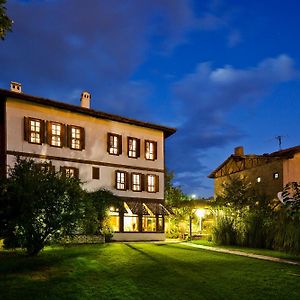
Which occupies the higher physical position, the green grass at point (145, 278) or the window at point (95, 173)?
the window at point (95, 173)

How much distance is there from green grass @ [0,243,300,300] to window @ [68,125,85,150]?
11.9 m

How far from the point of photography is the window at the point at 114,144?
2819 centimetres

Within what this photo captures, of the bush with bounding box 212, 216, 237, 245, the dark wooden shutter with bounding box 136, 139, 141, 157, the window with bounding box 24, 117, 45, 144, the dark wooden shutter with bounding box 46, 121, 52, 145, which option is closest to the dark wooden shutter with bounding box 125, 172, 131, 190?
the dark wooden shutter with bounding box 136, 139, 141, 157

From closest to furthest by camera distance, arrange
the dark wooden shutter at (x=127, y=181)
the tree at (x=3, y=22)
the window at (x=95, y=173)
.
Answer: the tree at (x=3, y=22)
the window at (x=95, y=173)
the dark wooden shutter at (x=127, y=181)

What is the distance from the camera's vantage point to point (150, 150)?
30.5m

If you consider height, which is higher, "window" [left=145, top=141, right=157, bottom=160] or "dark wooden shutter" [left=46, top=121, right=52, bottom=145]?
"dark wooden shutter" [left=46, top=121, right=52, bottom=145]

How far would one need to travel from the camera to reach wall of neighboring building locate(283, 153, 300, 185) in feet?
112

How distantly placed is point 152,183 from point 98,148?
5242 mm

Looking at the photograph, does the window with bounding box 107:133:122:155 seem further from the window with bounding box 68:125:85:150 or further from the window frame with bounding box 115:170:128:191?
the window with bounding box 68:125:85:150

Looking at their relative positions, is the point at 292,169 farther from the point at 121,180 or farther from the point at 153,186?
the point at 121,180

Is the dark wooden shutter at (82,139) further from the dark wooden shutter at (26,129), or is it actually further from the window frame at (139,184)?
the window frame at (139,184)

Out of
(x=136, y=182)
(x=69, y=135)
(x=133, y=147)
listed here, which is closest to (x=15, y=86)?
(x=69, y=135)

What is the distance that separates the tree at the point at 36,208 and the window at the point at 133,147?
13.2 m

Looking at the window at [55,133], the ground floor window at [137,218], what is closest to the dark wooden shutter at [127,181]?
the ground floor window at [137,218]
